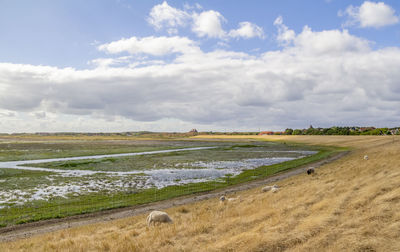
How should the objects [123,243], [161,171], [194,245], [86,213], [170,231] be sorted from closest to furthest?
1. [194,245]
2. [123,243]
3. [170,231]
4. [86,213]
5. [161,171]

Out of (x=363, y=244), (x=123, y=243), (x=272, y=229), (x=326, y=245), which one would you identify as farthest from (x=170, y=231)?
(x=363, y=244)

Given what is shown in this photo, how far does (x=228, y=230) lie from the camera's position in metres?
12.6

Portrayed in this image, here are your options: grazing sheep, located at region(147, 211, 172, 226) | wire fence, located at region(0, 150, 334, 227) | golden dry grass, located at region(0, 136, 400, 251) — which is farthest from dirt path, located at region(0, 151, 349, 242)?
grazing sheep, located at region(147, 211, 172, 226)

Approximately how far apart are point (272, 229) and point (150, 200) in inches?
675

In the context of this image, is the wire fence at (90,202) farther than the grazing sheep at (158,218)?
Yes

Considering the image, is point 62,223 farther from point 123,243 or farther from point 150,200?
point 123,243

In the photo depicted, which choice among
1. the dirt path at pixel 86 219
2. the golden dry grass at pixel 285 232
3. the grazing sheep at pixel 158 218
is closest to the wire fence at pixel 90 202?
the dirt path at pixel 86 219

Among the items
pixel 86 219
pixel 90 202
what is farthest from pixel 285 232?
pixel 90 202

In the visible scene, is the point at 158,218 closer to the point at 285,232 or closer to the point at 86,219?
the point at 285,232

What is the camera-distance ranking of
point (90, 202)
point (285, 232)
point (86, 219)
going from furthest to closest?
point (90, 202), point (86, 219), point (285, 232)

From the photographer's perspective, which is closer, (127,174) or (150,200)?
(150,200)

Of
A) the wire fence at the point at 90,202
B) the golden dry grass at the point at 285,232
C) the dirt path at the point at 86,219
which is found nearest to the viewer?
the golden dry grass at the point at 285,232

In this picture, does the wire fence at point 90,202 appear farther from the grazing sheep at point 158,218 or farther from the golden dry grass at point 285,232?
the grazing sheep at point 158,218

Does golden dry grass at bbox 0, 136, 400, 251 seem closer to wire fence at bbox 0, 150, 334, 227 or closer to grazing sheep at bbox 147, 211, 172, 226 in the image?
grazing sheep at bbox 147, 211, 172, 226
